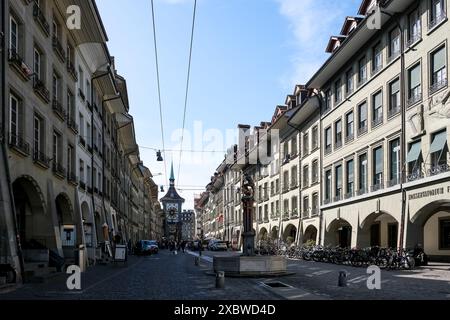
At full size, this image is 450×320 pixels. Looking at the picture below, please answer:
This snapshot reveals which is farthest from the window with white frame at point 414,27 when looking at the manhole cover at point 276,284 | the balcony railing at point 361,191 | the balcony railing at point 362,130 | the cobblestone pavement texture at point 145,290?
the cobblestone pavement texture at point 145,290

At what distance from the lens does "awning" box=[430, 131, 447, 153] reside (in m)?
25.1

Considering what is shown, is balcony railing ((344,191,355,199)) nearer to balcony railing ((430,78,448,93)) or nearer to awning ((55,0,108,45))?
balcony railing ((430,78,448,93))

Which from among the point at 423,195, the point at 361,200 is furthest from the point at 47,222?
the point at 361,200

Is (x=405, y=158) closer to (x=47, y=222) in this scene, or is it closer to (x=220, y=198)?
(x=47, y=222)

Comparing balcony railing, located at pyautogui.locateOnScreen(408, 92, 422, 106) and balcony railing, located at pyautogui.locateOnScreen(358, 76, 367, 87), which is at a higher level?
balcony railing, located at pyautogui.locateOnScreen(358, 76, 367, 87)

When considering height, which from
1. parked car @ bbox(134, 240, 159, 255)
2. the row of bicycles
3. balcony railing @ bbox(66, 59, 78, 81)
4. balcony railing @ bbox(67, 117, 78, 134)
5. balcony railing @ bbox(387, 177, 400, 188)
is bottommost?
parked car @ bbox(134, 240, 159, 255)

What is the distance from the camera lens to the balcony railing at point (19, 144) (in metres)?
19.5

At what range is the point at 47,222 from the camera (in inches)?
930

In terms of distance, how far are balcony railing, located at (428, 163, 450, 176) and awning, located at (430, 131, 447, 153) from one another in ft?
2.44

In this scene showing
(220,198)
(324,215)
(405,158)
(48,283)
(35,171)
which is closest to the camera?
(48,283)

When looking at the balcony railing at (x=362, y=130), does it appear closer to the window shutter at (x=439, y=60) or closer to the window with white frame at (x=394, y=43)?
the window with white frame at (x=394, y=43)

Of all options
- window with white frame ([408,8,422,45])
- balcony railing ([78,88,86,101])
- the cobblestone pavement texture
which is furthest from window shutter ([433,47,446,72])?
balcony railing ([78,88,86,101])

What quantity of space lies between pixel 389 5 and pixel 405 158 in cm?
793

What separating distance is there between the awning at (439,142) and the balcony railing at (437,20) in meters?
5.09
